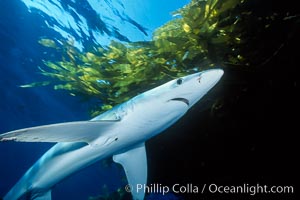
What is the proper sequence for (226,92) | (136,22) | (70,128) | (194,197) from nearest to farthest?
(70,128)
(226,92)
(194,197)
(136,22)

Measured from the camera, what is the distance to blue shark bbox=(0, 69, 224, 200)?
2.78 meters

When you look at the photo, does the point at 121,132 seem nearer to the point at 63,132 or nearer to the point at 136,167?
the point at 63,132

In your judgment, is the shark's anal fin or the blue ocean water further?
the blue ocean water

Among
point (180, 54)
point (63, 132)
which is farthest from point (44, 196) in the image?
point (180, 54)

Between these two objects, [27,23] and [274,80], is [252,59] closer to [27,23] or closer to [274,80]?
[274,80]

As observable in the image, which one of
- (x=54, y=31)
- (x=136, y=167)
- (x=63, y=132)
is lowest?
(x=136, y=167)

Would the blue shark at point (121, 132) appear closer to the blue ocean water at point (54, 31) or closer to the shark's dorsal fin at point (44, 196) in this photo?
the shark's dorsal fin at point (44, 196)

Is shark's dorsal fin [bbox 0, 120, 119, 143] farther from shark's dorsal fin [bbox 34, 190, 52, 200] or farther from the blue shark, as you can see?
shark's dorsal fin [bbox 34, 190, 52, 200]

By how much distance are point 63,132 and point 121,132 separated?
0.84 metres

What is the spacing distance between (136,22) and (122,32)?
3.61 feet

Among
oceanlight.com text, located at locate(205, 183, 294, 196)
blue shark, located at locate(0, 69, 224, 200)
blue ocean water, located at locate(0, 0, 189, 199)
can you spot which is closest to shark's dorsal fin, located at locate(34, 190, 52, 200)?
blue shark, located at locate(0, 69, 224, 200)

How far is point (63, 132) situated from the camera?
2.97 metres

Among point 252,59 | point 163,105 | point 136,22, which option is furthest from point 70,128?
point 136,22

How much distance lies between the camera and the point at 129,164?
14.1ft
